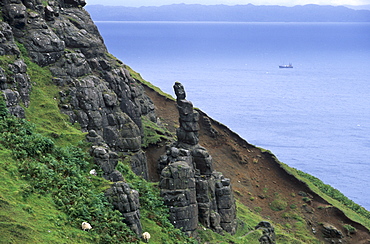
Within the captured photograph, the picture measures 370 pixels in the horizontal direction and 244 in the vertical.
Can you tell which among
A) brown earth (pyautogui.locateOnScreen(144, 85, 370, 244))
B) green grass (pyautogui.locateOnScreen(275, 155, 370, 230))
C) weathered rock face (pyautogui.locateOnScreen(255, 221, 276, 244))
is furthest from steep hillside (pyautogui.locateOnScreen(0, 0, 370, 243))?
weathered rock face (pyautogui.locateOnScreen(255, 221, 276, 244))

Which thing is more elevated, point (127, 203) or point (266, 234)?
point (127, 203)

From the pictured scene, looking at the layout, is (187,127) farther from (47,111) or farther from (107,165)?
(107,165)

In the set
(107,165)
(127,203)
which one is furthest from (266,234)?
(127,203)

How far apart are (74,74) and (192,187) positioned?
31.9 m

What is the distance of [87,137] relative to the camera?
6794 cm

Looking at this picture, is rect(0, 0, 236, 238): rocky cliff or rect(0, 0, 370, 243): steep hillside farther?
rect(0, 0, 236, 238): rocky cliff

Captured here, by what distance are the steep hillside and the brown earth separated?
0.84 ft

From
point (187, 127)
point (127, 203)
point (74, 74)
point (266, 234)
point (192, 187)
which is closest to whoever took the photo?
point (127, 203)

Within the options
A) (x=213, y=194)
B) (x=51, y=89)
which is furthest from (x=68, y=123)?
(x=213, y=194)

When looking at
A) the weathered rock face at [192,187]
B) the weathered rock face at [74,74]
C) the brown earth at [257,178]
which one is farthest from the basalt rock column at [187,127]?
the brown earth at [257,178]

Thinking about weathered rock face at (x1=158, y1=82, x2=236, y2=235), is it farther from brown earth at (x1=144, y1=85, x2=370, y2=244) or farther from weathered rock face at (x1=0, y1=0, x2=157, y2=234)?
brown earth at (x1=144, y1=85, x2=370, y2=244)

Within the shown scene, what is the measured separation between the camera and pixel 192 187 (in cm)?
6556

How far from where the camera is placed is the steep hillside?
5353cm

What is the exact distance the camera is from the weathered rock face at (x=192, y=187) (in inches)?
2525
